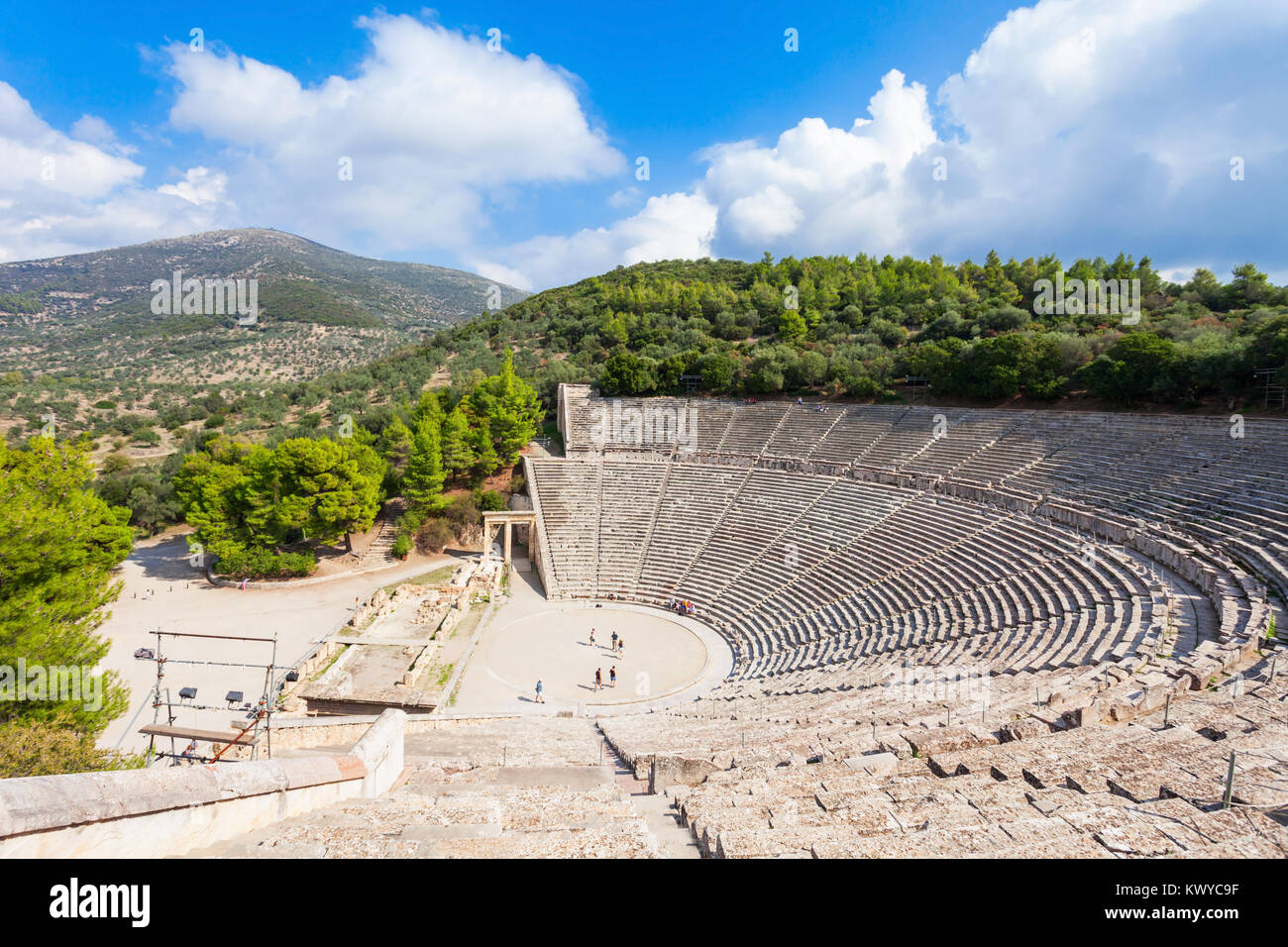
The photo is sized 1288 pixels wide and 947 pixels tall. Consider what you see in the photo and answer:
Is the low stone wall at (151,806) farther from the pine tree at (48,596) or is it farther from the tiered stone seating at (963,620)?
the pine tree at (48,596)

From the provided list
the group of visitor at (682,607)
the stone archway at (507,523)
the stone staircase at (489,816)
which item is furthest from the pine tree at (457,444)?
the stone staircase at (489,816)

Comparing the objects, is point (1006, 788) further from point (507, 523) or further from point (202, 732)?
Answer: point (507, 523)

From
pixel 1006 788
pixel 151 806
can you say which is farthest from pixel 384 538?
pixel 1006 788

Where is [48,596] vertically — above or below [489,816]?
above

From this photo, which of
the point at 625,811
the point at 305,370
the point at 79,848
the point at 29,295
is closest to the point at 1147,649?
the point at 625,811

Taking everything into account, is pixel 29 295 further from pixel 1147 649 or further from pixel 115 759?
pixel 1147 649

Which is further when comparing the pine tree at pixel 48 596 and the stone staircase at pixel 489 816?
the pine tree at pixel 48 596

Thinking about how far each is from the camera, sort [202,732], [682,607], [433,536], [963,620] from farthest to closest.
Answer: [433,536] < [682,607] < [963,620] < [202,732]

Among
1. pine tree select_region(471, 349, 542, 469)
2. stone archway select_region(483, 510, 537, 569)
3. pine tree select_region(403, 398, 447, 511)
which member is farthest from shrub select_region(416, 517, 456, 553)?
pine tree select_region(471, 349, 542, 469)
